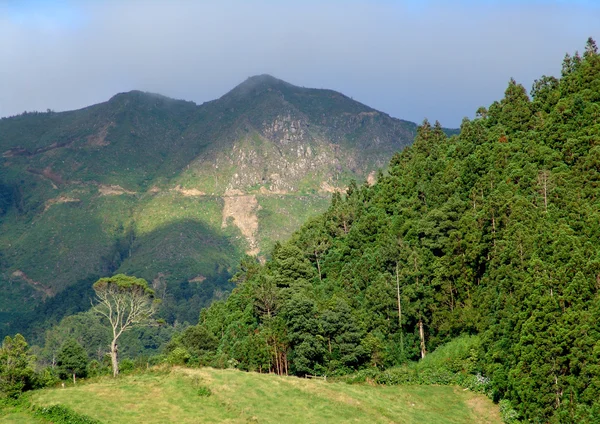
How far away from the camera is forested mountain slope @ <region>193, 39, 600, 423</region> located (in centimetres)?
5969

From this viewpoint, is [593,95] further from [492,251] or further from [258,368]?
[258,368]

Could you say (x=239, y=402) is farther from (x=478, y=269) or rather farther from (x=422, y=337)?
(x=478, y=269)

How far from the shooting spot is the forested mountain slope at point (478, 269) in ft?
196

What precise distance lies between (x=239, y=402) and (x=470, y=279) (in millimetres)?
34545

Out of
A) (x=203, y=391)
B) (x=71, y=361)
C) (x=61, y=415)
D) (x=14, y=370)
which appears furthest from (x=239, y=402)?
(x=71, y=361)

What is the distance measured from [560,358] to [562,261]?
9.36 meters

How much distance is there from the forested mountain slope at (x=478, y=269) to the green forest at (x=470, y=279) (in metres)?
0.17

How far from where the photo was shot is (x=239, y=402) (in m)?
55.1

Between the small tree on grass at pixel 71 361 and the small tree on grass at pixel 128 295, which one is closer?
the small tree on grass at pixel 128 295

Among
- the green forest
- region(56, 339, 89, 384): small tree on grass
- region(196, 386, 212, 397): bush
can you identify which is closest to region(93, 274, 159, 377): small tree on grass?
region(56, 339, 89, 384): small tree on grass

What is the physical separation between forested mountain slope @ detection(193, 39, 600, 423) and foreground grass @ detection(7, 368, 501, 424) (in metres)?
8.91

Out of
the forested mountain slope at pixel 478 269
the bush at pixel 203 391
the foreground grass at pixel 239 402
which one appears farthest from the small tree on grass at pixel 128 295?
the bush at pixel 203 391

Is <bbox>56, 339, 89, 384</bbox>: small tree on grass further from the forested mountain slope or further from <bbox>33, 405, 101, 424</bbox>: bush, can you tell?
<bbox>33, 405, 101, 424</bbox>: bush

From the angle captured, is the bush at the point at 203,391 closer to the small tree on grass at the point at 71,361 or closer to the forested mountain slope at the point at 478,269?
the forested mountain slope at the point at 478,269
